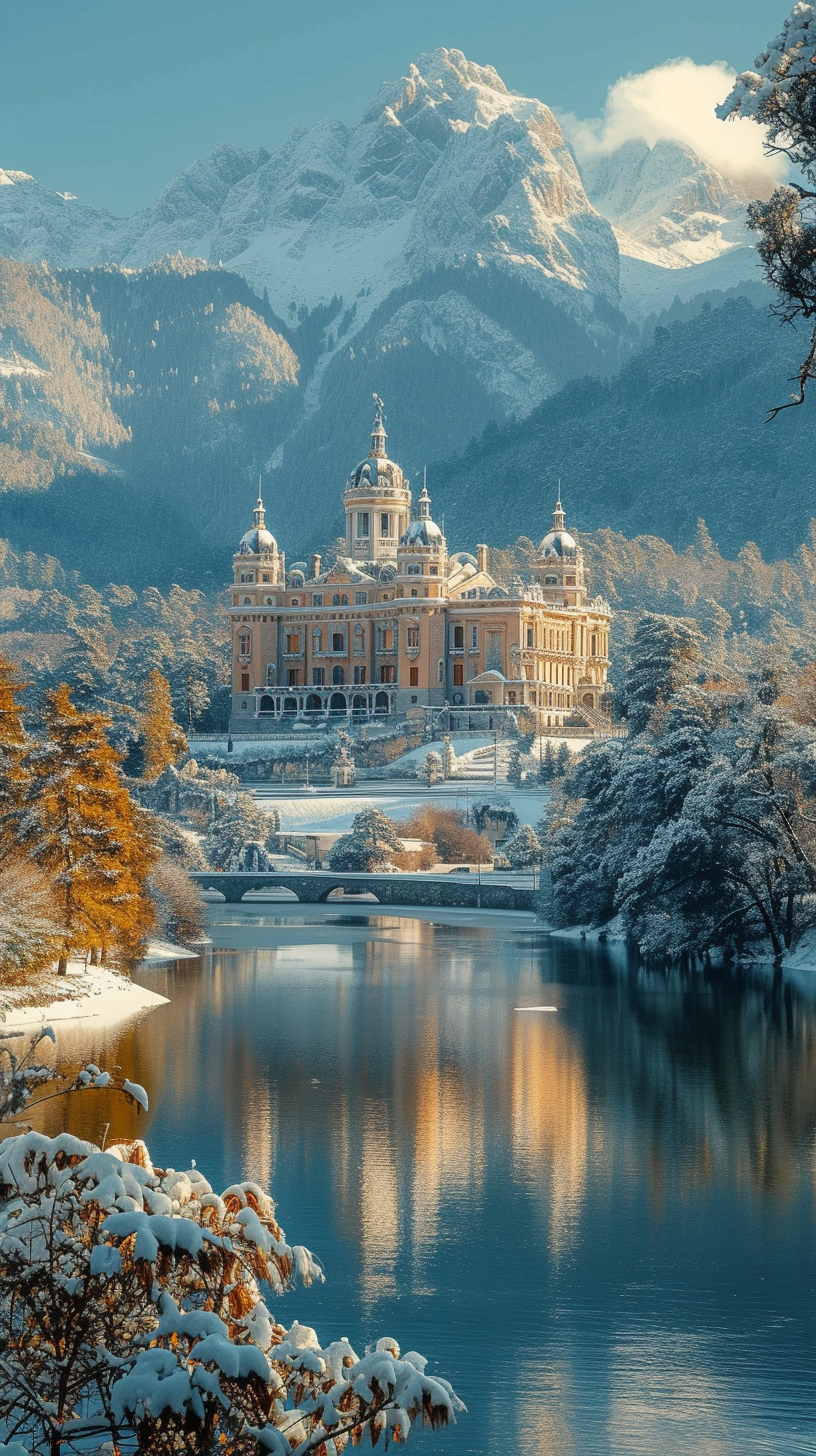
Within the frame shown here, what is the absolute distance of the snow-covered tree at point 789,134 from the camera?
15484 mm

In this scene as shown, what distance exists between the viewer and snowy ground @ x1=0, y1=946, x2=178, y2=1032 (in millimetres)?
37562

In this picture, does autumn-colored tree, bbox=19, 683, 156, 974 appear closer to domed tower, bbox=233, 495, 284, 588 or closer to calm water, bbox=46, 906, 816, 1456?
calm water, bbox=46, 906, 816, 1456

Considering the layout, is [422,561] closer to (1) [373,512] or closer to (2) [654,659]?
(1) [373,512]

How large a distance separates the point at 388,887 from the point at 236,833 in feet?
33.6

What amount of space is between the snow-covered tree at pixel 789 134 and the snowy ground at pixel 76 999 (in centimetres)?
2220

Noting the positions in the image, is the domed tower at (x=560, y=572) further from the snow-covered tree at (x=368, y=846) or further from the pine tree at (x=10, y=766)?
the pine tree at (x=10, y=766)

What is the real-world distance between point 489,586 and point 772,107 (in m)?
105

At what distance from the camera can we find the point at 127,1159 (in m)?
12.3

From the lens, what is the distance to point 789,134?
16.3m

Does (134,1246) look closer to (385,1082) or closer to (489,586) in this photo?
(385,1082)

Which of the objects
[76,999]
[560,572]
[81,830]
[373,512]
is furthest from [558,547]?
[76,999]

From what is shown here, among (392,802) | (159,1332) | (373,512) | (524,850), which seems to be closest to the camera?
(159,1332)

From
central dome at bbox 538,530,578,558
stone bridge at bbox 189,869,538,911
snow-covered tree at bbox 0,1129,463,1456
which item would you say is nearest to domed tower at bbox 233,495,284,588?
central dome at bbox 538,530,578,558

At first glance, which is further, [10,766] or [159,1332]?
[10,766]
